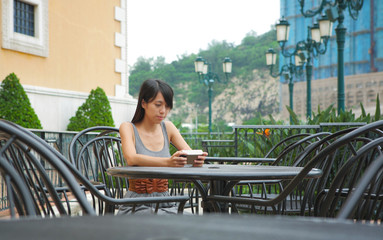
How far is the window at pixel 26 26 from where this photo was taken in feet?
28.7

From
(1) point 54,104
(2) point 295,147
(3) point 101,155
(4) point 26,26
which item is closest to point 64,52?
(4) point 26,26

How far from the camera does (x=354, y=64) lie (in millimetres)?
36375

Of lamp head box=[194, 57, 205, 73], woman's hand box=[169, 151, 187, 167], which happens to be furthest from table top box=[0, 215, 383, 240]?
lamp head box=[194, 57, 205, 73]

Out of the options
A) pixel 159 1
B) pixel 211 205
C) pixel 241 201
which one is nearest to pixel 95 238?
pixel 241 201

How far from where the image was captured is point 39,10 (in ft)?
31.2

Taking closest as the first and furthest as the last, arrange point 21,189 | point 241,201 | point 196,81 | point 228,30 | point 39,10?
point 21,189 < point 241,201 < point 39,10 < point 196,81 < point 228,30

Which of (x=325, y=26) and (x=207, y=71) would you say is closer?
(x=325, y=26)

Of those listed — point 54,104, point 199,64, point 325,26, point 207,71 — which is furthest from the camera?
point 207,71

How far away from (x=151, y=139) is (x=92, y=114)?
7416 millimetres

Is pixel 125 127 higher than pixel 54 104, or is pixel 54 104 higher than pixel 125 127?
pixel 54 104

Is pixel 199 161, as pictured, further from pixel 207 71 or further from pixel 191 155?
pixel 207 71

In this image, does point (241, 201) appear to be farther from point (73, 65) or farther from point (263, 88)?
point (263, 88)

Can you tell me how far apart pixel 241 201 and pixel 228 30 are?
82.5m

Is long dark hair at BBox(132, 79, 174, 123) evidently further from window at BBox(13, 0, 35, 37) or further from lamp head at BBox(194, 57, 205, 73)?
lamp head at BBox(194, 57, 205, 73)
